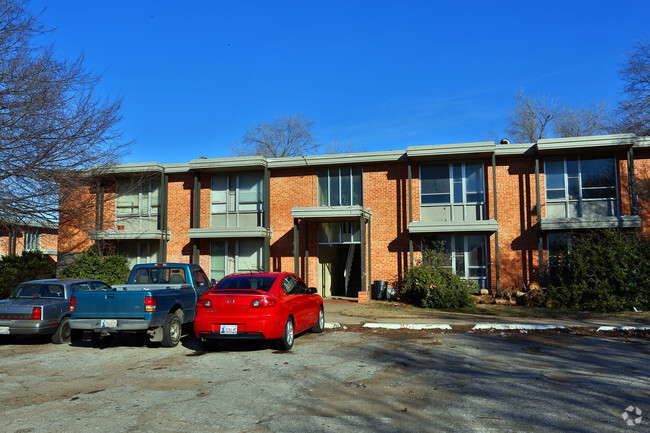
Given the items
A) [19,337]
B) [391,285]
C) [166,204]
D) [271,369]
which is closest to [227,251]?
[166,204]

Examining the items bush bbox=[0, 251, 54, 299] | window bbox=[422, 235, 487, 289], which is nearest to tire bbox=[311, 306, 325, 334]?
window bbox=[422, 235, 487, 289]

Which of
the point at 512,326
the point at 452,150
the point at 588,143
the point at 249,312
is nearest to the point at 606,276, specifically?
the point at 588,143

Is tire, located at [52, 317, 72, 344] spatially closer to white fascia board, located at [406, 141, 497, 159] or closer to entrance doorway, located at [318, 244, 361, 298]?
entrance doorway, located at [318, 244, 361, 298]

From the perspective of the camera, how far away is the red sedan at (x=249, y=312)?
933cm

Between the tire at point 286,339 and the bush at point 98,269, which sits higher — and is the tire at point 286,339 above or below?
below

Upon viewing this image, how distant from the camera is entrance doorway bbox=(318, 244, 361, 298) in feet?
74.1

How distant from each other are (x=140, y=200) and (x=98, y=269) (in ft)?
13.1

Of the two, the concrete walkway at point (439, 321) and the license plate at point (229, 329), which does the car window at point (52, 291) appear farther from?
the concrete walkway at point (439, 321)

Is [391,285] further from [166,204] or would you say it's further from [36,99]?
[36,99]

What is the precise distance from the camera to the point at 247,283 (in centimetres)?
1033

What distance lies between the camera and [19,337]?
1269cm

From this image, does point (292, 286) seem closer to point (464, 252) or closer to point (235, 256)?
point (464, 252)

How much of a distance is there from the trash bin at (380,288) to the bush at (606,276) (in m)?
6.18

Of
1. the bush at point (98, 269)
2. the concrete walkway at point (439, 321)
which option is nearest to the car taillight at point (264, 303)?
the concrete walkway at point (439, 321)
